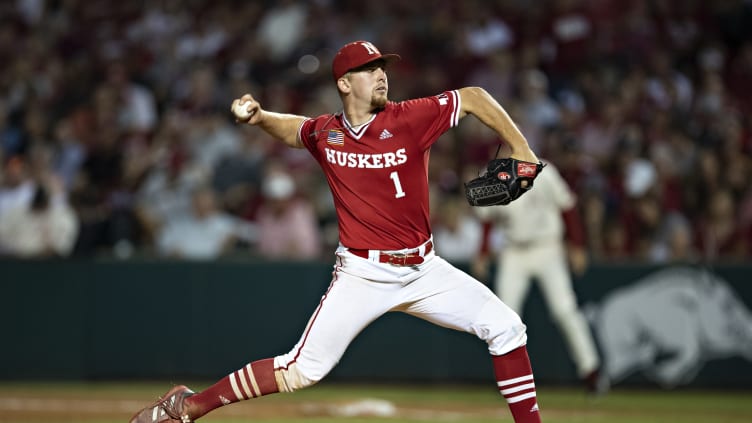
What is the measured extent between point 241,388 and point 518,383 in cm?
154

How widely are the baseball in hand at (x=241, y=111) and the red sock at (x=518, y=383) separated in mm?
1951

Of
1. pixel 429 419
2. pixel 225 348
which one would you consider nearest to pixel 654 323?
pixel 429 419

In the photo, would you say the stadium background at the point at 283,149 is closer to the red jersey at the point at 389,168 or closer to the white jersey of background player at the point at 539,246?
the white jersey of background player at the point at 539,246

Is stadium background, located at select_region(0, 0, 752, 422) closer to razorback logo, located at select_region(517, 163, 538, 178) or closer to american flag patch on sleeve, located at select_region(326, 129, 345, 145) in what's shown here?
razorback logo, located at select_region(517, 163, 538, 178)

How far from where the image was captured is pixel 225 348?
1260 cm

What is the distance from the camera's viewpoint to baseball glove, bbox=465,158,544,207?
6262mm

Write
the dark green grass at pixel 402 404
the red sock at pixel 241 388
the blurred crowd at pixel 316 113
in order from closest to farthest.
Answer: the red sock at pixel 241 388 < the dark green grass at pixel 402 404 < the blurred crowd at pixel 316 113

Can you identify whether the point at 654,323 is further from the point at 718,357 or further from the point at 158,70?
the point at 158,70

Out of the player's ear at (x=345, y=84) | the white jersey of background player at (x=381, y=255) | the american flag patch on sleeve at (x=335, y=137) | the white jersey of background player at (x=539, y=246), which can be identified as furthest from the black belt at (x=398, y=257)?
the white jersey of background player at (x=539, y=246)

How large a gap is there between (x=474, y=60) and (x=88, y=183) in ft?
17.5

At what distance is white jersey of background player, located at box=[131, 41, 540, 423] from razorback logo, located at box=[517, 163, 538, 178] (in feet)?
0.15

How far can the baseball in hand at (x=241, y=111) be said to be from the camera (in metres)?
6.32

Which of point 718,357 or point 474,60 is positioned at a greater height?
point 474,60

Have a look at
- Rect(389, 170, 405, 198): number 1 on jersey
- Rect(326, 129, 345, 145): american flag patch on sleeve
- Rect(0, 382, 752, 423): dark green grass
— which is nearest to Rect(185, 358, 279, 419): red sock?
Rect(389, 170, 405, 198): number 1 on jersey
